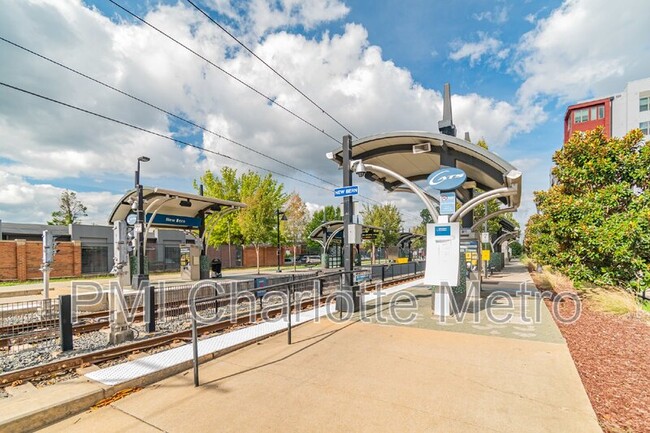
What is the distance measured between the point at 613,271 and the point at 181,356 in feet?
38.5

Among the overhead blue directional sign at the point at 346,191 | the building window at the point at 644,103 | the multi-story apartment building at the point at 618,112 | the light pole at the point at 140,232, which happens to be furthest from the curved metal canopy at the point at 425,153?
the building window at the point at 644,103

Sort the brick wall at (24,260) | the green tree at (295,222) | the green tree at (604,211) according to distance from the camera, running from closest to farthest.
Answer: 1. the green tree at (604,211)
2. the brick wall at (24,260)
3. the green tree at (295,222)

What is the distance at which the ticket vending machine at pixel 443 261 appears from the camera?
8312mm

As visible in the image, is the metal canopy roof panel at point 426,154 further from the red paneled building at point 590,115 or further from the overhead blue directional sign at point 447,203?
the red paneled building at point 590,115

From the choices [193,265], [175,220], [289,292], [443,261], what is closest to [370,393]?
[289,292]

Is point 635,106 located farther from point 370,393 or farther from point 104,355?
point 104,355

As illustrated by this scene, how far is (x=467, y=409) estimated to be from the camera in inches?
145

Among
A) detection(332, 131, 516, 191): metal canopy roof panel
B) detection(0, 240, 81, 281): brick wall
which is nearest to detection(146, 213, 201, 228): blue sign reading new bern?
detection(0, 240, 81, 281): brick wall

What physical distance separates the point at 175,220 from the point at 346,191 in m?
14.3

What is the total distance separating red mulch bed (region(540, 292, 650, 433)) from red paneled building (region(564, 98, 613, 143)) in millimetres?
43251

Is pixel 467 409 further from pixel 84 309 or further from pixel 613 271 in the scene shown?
pixel 84 309

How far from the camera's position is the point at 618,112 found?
41000mm

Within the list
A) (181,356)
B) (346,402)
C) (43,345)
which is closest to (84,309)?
(43,345)

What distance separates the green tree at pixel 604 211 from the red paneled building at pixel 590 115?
3805cm
